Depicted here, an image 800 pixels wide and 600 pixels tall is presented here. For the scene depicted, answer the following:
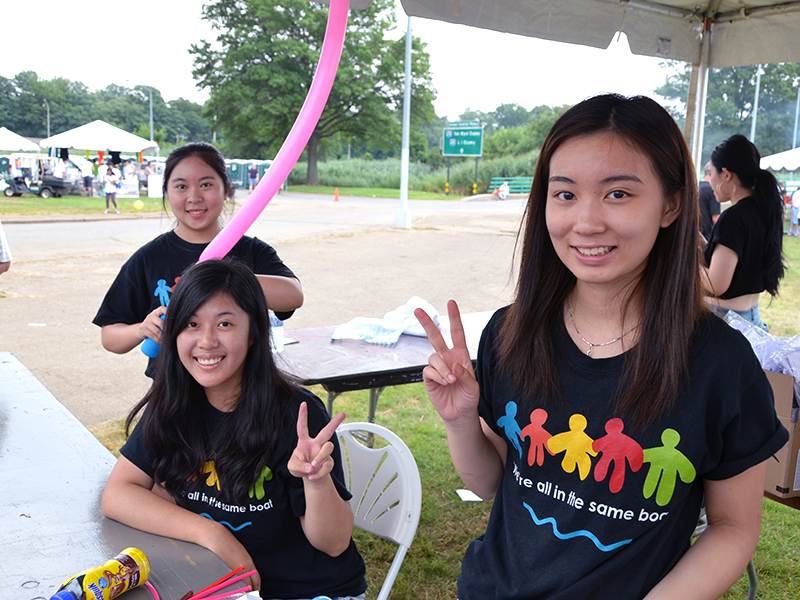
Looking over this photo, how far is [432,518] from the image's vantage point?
3318 millimetres

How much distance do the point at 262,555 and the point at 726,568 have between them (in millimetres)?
1002

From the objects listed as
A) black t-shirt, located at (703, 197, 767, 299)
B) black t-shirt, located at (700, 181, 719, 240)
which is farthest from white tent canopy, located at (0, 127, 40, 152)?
black t-shirt, located at (703, 197, 767, 299)

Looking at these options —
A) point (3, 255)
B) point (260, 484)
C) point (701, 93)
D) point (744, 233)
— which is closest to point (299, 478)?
point (260, 484)

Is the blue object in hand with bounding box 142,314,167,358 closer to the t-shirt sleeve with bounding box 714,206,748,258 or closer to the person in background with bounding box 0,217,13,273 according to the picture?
the person in background with bounding box 0,217,13,273

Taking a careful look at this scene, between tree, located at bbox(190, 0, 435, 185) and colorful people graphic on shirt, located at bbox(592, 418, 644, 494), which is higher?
tree, located at bbox(190, 0, 435, 185)

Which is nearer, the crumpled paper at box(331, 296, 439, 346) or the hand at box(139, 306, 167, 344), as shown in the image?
the hand at box(139, 306, 167, 344)

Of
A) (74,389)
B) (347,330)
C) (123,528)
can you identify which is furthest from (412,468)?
(74,389)

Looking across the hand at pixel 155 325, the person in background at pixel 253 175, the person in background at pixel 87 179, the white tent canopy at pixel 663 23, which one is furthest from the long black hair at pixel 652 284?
the person in background at pixel 253 175

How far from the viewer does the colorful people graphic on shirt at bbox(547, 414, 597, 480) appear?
3.76ft

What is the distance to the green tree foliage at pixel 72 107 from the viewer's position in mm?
29672

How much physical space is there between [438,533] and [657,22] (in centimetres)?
304

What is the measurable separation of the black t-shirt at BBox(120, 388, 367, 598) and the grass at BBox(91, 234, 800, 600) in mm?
1307

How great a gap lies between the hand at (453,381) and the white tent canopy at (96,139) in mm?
22857

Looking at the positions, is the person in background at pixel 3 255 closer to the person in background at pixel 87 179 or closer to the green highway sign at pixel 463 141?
the person in background at pixel 87 179
